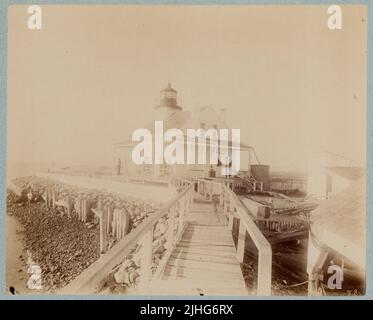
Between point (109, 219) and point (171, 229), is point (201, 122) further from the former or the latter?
point (109, 219)

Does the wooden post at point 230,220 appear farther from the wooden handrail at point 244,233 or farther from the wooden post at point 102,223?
the wooden post at point 102,223

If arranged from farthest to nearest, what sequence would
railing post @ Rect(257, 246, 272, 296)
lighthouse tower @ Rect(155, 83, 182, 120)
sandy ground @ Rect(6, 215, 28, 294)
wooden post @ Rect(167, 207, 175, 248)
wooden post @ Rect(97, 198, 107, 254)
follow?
wooden post @ Rect(97, 198, 107, 254)
sandy ground @ Rect(6, 215, 28, 294)
lighthouse tower @ Rect(155, 83, 182, 120)
wooden post @ Rect(167, 207, 175, 248)
railing post @ Rect(257, 246, 272, 296)

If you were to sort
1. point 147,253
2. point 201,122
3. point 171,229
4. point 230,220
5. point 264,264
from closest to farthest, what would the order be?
point 264,264, point 147,253, point 171,229, point 201,122, point 230,220

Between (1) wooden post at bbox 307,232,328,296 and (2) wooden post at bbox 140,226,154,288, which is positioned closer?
(2) wooden post at bbox 140,226,154,288

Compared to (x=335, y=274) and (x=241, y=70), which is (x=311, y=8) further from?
(x=335, y=274)

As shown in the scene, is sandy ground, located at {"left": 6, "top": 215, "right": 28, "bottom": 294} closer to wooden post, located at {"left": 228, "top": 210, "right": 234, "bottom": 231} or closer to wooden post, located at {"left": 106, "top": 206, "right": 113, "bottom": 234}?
wooden post, located at {"left": 106, "top": 206, "right": 113, "bottom": 234}

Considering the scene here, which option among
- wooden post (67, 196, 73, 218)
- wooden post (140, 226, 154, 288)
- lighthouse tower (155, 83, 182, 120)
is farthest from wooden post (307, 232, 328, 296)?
wooden post (67, 196, 73, 218)

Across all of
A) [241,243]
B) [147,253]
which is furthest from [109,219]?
[241,243]
